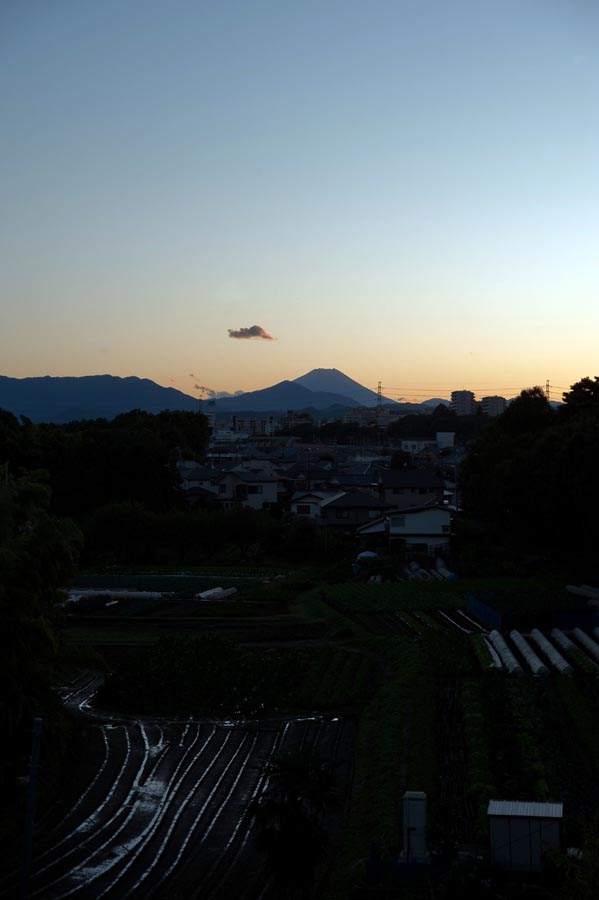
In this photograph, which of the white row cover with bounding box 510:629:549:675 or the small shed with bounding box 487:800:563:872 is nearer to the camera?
the small shed with bounding box 487:800:563:872

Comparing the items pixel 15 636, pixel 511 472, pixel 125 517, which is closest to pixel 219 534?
pixel 125 517

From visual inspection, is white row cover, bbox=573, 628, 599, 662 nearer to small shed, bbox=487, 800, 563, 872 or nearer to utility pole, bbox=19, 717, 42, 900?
small shed, bbox=487, 800, 563, 872

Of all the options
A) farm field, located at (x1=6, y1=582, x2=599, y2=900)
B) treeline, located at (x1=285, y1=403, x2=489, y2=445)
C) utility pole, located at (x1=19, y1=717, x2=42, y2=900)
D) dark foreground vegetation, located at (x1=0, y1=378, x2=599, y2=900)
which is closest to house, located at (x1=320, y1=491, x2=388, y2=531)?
dark foreground vegetation, located at (x1=0, y1=378, x2=599, y2=900)

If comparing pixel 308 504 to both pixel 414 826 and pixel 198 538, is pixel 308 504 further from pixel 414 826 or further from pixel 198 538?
pixel 414 826

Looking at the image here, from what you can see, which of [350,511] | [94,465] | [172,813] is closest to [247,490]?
[350,511]

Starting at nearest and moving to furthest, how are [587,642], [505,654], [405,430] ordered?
[505,654] → [587,642] → [405,430]

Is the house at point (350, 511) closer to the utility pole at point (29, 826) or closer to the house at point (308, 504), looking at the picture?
the house at point (308, 504)

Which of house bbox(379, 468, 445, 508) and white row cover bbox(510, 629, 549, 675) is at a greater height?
house bbox(379, 468, 445, 508)

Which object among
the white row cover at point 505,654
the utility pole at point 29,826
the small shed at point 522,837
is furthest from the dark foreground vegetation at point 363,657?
the utility pole at point 29,826
